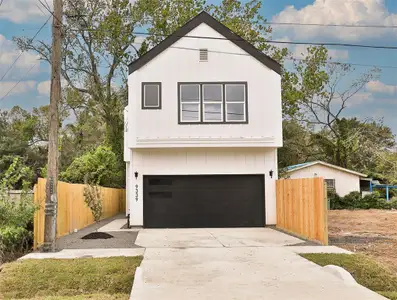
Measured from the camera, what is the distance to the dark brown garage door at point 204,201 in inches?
665

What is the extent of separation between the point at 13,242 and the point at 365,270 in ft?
27.4

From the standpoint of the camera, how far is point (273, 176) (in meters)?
17.0

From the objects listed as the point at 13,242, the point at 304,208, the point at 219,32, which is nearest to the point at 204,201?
the point at 304,208

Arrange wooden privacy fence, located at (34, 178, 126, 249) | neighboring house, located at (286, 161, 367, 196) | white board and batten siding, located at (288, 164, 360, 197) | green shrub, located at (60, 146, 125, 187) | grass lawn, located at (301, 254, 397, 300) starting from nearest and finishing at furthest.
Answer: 1. grass lawn, located at (301, 254, 397, 300)
2. wooden privacy fence, located at (34, 178, 126, 249)
3. green shrub, located at (60, 146, 125, 187)
4. neighboring house, located at (286, 161, 367, 196)
5. white board and batten siding, located at (288, 164, 360, 197)

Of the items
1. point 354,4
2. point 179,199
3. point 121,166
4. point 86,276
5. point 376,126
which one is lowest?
point 86,276

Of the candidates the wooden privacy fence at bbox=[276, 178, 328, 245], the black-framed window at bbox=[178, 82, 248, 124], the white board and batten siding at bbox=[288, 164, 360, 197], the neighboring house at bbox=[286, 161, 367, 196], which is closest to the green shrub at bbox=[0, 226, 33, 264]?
the black-framed window at bbox=[178, 82, 248, 124]

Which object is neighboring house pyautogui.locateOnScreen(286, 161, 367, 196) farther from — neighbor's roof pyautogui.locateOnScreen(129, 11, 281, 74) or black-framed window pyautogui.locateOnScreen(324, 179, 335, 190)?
neighbor's roof pyautogui.locateOnScreen(129, 11, 281, 74)

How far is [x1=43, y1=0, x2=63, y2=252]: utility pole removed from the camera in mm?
10898

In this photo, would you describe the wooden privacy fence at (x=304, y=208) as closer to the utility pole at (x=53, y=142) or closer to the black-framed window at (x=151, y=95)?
the black-framed window at (x=151, y=95)

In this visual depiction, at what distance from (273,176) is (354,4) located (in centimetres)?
973

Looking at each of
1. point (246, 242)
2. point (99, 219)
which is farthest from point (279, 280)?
point (99, 219)

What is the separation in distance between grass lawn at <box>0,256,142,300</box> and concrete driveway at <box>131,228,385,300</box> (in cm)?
45

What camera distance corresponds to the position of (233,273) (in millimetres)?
8000

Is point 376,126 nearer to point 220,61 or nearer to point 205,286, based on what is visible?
point 220,61
